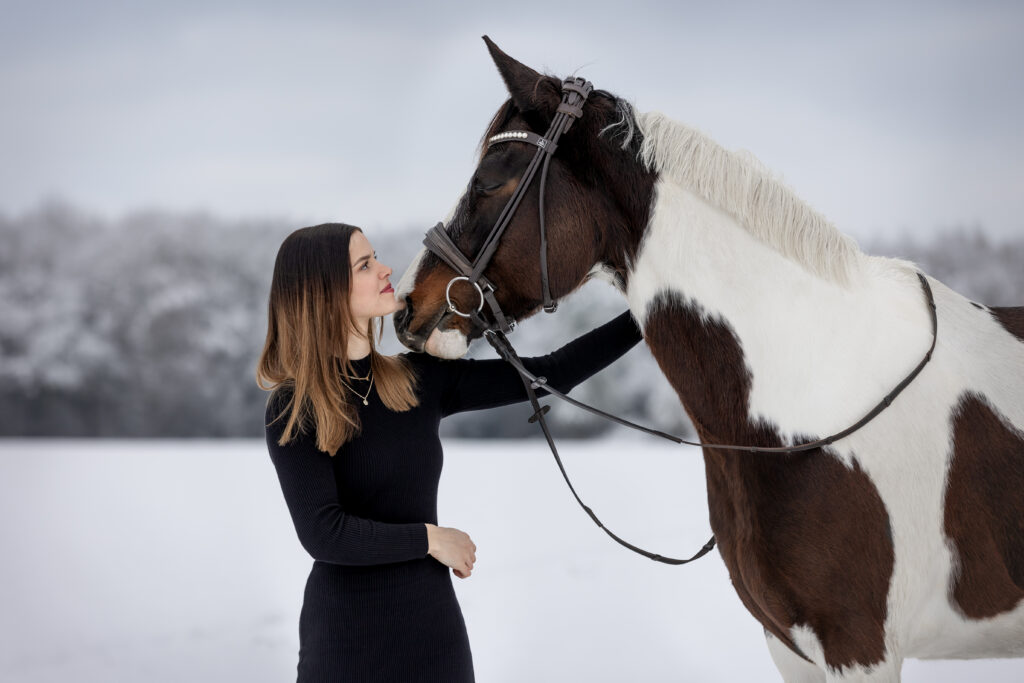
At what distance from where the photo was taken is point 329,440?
3.92 ft

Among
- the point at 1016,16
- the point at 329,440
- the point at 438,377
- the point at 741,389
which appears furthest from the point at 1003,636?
the point at 1016,16

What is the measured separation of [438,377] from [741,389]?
0.54 metres

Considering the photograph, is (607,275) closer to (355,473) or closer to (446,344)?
(446,344)

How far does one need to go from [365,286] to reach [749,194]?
66cm

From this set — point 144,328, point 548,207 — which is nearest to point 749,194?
point 548,207

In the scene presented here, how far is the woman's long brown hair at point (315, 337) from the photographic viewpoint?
123cm

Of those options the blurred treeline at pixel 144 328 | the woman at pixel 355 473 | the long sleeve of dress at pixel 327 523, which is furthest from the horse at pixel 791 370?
the blurred treeline at pixel 144 328

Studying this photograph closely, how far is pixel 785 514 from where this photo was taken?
1.21 metres

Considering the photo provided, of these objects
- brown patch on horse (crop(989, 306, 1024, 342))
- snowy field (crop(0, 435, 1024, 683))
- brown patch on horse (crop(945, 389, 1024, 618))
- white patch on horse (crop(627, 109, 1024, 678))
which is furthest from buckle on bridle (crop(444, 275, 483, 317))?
snowy field (crop(0, 435, 1024, 683))

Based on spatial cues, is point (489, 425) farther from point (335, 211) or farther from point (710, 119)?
point (710, 119)

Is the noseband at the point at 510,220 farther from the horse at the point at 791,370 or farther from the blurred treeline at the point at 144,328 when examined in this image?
the blurred treeline at the point at 144,328

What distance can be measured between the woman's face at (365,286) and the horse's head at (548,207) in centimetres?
4

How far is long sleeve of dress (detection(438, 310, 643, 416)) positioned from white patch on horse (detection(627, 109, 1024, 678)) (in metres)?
0.25

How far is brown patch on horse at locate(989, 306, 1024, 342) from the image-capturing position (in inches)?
55.3
